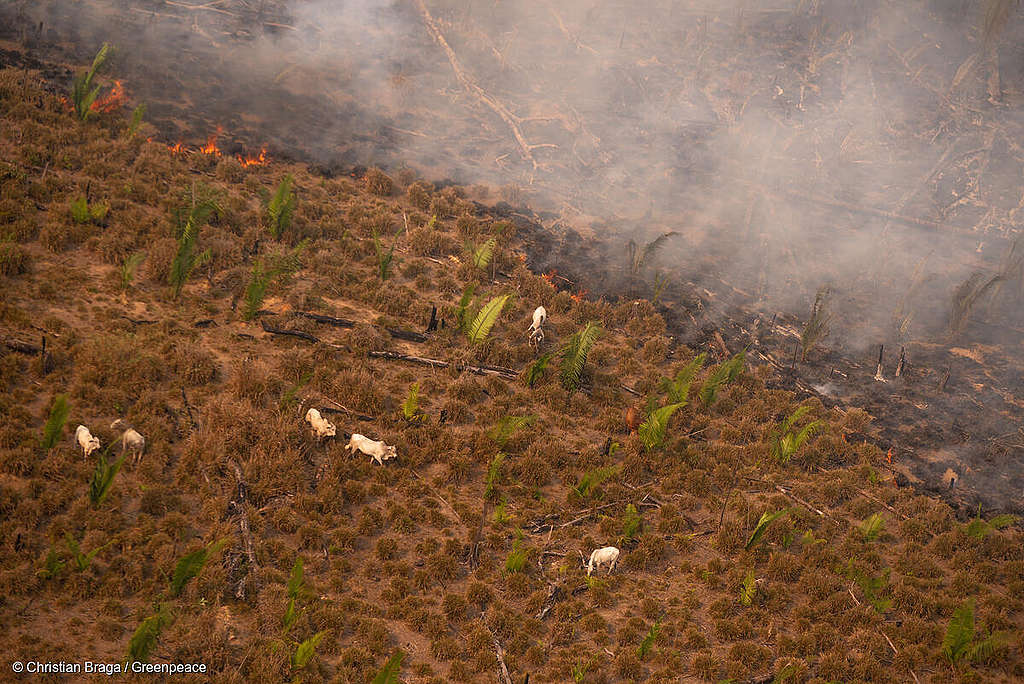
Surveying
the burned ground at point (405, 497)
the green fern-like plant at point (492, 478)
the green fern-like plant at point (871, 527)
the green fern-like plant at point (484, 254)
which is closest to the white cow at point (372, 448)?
the burned ground at point (405, 497)

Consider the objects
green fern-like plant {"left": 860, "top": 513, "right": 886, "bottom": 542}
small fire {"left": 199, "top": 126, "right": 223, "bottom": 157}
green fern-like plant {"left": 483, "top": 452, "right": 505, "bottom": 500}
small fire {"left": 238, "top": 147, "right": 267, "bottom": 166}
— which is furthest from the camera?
small fire {"left": 238, "top": 147, "right": 267, "bottom": 166}

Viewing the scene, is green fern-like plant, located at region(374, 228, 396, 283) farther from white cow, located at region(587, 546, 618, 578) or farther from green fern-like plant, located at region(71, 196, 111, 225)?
white cow, located at region(587, 546, 618, 578)

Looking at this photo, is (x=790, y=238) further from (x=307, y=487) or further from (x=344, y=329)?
(x=307, y=487)

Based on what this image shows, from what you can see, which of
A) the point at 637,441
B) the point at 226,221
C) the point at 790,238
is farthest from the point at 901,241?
the point at 226,221

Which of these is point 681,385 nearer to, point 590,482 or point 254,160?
point 590,482

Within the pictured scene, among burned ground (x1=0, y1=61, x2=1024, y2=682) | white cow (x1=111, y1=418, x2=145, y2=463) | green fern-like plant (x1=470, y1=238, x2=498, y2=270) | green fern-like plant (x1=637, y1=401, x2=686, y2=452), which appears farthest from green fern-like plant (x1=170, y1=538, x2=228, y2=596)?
green fern-like plant (x1=470, y1=238, x2=498, y2=270)
